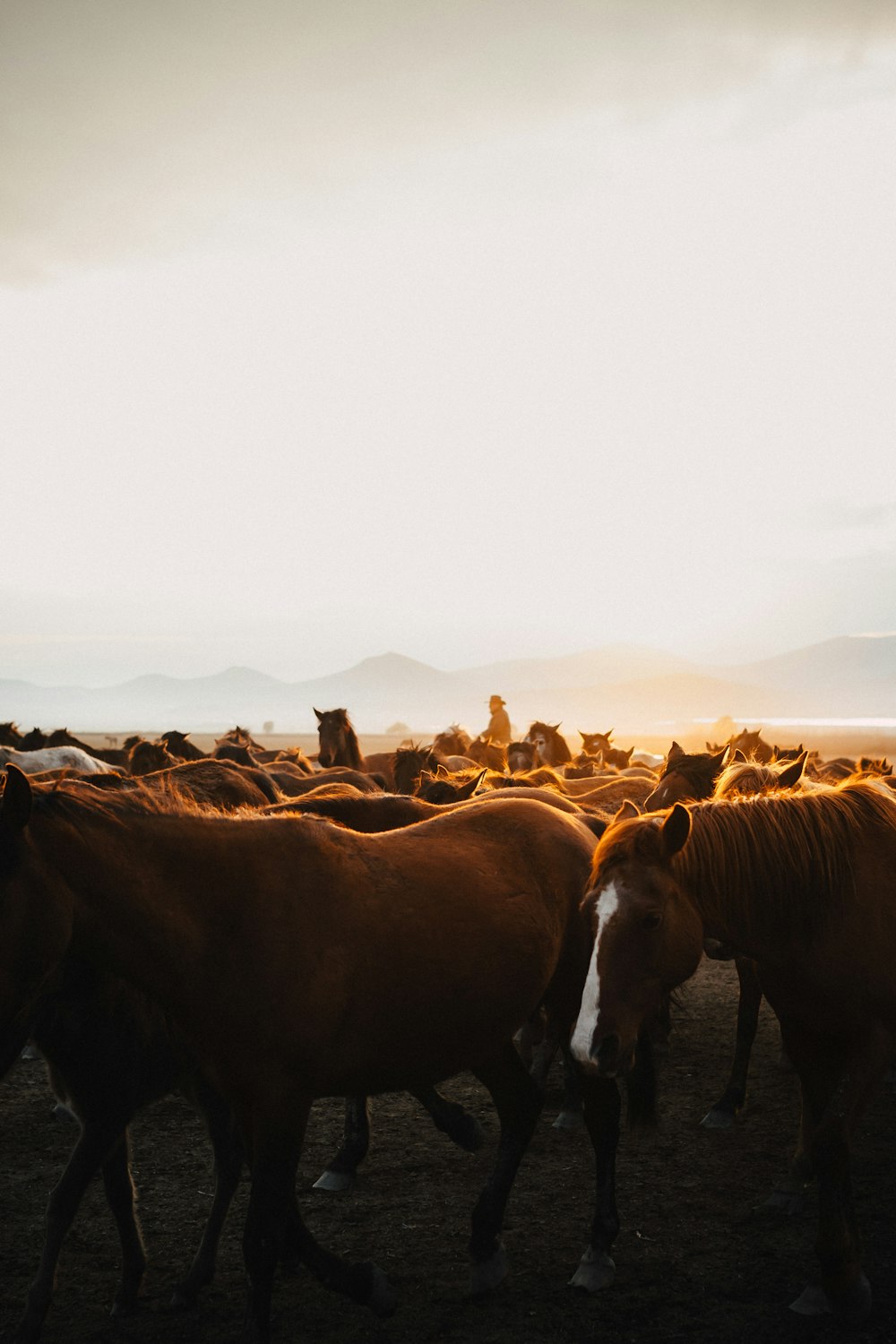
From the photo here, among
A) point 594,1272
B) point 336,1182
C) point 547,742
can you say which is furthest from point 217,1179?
point 547,742

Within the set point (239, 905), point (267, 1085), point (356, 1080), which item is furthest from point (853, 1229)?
point (239, 905)

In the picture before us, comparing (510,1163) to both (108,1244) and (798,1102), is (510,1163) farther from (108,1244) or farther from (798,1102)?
(798,1102)

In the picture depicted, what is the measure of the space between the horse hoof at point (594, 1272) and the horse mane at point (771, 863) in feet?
5.73

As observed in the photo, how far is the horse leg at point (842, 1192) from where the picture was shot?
4.16 m

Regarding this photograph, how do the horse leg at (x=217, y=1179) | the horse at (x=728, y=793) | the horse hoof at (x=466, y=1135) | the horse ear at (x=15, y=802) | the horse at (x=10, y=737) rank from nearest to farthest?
the horse ear at (x=15, y=802), the horse leg at (x=217, y=1179), the horse hoof at (x=466, y=1135), the horse at (x=728, y=793), the horse at (x=10, y=737)

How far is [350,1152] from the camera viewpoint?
578 cm

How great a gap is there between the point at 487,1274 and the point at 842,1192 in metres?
1.60

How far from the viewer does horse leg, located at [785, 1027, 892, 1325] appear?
4.16 meters

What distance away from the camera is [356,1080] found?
398 cm

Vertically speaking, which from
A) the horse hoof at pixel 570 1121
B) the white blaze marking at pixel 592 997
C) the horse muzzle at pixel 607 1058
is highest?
the white blaze marking at pixel 592 997

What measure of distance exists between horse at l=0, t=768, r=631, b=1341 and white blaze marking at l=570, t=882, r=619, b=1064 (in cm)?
52

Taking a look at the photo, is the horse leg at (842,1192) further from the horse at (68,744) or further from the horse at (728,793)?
the horse at (68,744)

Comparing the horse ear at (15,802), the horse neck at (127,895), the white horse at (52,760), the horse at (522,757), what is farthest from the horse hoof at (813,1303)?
the horse at (522,757)

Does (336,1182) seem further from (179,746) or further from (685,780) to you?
(179,746)
